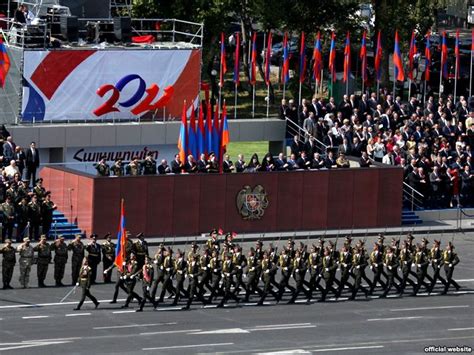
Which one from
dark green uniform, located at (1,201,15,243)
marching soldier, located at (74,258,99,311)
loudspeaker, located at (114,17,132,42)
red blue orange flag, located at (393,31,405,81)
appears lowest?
marching soldier, located at (74,258,99,311)

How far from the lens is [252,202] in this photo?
2547 inches

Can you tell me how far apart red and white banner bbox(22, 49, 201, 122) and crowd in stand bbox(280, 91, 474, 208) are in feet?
14.6

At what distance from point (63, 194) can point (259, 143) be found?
2026cm

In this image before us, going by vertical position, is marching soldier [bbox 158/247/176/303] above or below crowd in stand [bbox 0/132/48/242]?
below

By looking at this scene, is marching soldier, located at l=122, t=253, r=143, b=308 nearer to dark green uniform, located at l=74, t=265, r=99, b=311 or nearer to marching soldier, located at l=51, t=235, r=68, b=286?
dark green uniform, located at l=74, t=265, r=99, b=311

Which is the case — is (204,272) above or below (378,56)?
below

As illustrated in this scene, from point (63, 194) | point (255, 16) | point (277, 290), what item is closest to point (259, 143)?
point (255, 16)

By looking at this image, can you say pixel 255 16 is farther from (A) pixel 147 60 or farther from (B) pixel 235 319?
(B) pixel 235 319

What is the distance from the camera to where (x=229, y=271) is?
54.0m

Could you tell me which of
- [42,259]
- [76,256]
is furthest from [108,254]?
[42,259]

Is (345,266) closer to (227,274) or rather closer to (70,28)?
(227,274)

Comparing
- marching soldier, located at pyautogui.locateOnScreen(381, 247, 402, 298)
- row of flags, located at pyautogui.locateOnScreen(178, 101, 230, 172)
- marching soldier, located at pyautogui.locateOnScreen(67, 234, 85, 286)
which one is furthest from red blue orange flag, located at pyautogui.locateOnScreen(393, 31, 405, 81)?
marching soldier, located at pyautogui.locateOnScreen(67, 234, 85, 286)

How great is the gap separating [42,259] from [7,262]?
1166 mm

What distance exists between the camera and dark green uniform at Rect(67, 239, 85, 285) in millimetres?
55781
